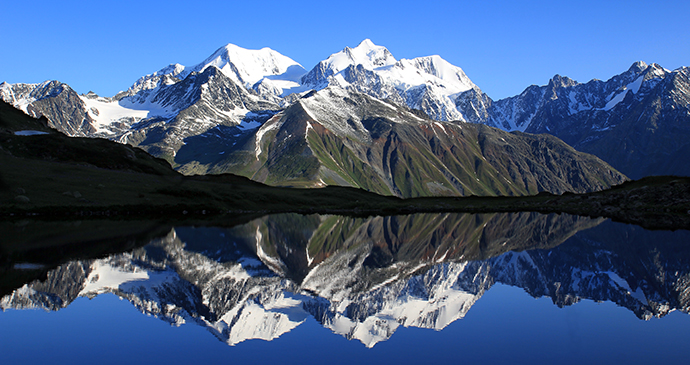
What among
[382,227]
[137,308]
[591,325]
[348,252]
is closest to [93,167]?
[382,227]

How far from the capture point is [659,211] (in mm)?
97438

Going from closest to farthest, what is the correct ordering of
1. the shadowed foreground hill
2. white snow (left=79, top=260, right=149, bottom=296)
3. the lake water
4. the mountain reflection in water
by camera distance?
the lake water
the mountain reflection in water
white snow (left=79, top=260, right=149, bottom=296)
the shadowed foreground hill

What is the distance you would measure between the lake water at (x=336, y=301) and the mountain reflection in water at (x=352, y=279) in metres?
0.14

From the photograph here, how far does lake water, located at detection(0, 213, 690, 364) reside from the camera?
2039cm

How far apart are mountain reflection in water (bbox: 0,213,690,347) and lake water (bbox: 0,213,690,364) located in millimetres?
141

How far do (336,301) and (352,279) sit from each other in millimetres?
6977

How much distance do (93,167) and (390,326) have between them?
351 ft

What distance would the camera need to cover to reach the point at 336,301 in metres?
30.2

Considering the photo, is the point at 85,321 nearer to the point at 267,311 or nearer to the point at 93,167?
the point at 267,311

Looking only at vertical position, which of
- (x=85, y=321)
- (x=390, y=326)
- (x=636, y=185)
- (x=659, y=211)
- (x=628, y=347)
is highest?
(x=636, y=185)

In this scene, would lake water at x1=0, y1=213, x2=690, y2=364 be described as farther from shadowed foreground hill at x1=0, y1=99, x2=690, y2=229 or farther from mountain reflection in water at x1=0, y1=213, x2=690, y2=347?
shadowed foreground hill at x1=0, y1=99, x2=690, y2=229

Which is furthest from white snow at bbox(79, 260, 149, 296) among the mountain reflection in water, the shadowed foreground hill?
the shadowed foreground hill

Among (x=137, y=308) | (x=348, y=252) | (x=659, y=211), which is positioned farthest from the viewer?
(x=659, y=211)

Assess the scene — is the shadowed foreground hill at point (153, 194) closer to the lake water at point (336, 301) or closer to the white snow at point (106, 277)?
the lake water at point (336, 301)
